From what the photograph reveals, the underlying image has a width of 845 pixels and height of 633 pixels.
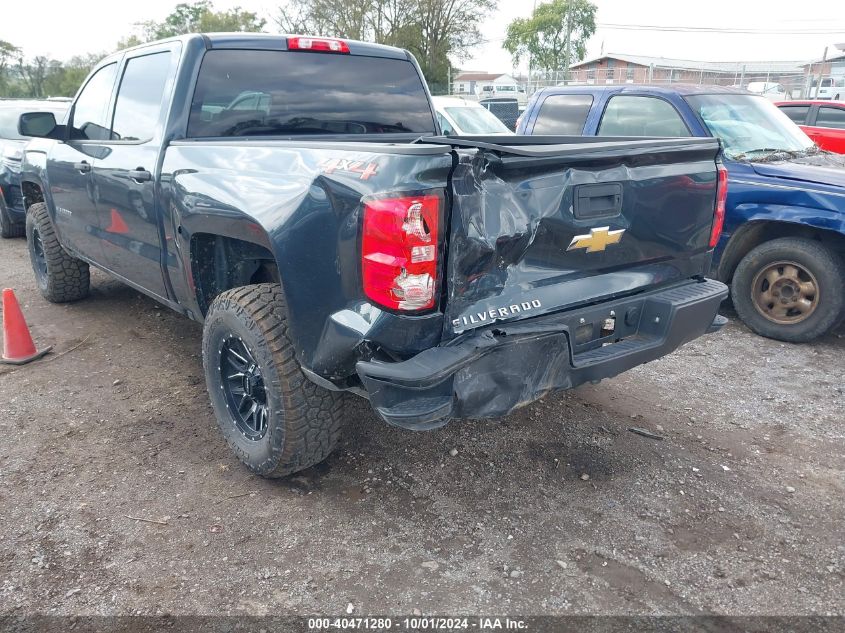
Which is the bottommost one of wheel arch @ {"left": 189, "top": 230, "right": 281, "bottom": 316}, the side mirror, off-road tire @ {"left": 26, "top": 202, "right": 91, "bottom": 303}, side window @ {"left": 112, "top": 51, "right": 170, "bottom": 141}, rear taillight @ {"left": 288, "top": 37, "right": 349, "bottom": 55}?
off-road tire @ {"left": 26, "top": 202, "right": 91, "bottom": 303}

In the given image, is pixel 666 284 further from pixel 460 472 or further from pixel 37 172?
pixel 37 172

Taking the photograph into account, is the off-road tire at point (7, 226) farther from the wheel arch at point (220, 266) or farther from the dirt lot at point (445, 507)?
the wheel arch at point (220, 266)

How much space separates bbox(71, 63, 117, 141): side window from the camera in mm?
4359

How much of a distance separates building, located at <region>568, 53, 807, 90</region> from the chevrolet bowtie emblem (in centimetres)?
835

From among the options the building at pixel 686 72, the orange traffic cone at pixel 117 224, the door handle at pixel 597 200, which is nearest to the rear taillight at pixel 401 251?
the door handle at pixel 597 200

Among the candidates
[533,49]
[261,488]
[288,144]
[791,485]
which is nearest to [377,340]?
[288,144]

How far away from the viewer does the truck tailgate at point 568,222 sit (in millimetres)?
2320

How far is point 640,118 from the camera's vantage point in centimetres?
568

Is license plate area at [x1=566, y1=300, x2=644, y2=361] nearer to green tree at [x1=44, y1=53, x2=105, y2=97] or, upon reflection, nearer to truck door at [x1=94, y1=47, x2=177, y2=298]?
truck door at [x1=94, y1=47, x2=177, y2=298]

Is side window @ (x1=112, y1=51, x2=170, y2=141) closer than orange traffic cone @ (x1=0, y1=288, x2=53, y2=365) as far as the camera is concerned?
Yes

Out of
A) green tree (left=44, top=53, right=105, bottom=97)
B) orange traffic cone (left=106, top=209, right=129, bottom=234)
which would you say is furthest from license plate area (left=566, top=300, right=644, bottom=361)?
green tree (left=44, top=53, right=105, bottom=97)

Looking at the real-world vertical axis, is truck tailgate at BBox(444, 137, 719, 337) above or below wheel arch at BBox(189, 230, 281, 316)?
above

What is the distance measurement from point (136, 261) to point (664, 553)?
3.32 metres

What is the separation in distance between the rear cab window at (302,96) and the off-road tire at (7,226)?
21.8 feet
